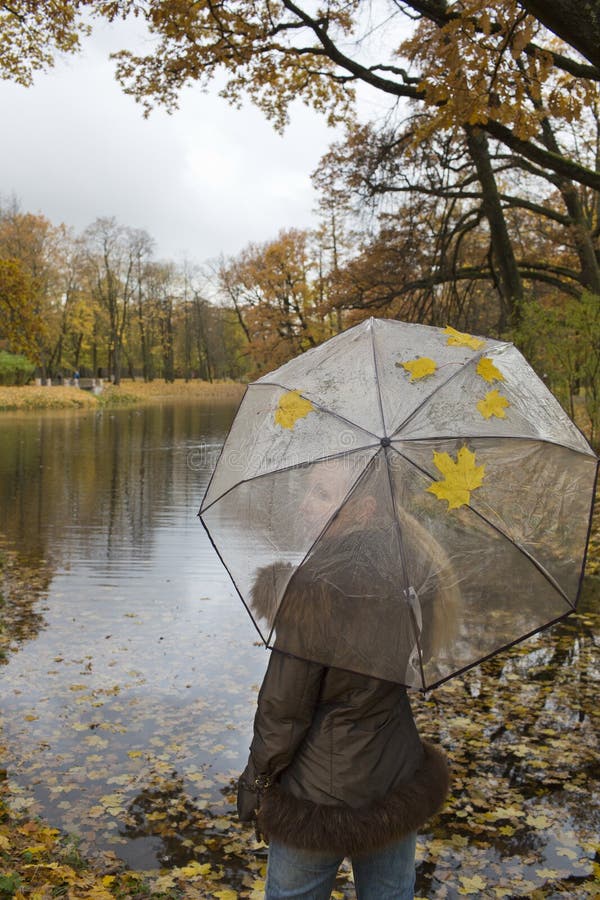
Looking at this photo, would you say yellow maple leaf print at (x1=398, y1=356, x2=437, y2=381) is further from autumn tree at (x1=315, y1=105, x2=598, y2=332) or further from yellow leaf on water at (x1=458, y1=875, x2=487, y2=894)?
autumn tree at (x1=315, y1=105, x2=598, y2=332)

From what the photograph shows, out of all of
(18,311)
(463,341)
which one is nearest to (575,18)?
(463,341)

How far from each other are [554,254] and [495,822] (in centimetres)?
2191

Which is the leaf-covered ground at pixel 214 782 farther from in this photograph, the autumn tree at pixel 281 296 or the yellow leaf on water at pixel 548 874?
the autumn tree at pixel 281 296

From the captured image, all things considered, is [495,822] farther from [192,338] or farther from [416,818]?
[192,338]

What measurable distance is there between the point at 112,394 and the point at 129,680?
45.1 m

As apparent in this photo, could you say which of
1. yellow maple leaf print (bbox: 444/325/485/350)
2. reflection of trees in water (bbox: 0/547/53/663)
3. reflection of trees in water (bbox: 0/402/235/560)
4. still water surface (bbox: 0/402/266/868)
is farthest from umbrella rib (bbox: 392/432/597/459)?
reflection of trees in water (bbox: 0/402/235/560)

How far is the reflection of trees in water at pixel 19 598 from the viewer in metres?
7.24

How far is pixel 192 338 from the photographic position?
6944cm

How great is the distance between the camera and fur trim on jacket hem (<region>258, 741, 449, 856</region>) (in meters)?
2.12

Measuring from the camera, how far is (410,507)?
7.25 feet

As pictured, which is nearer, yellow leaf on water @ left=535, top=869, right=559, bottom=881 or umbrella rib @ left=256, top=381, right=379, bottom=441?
umbrella rib @ left=256, top=381, right=379, bottom=441

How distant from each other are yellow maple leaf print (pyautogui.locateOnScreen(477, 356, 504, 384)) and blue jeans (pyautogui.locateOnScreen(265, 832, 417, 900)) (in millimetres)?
1299

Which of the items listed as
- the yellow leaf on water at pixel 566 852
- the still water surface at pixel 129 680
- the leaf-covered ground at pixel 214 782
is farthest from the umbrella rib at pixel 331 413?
the yellow leaf on water at pixel 566 852

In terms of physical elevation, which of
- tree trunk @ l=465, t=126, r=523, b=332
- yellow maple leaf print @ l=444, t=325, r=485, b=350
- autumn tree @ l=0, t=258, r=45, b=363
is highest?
tree trunk @ l=465, t=126, r=523, b=332
